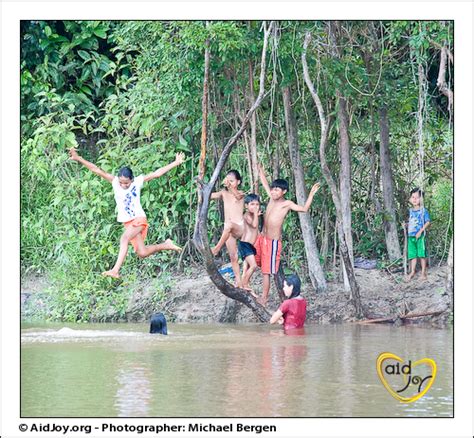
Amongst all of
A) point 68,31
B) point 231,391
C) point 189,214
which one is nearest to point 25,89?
point 68,31

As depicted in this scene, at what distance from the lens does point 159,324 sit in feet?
38.7

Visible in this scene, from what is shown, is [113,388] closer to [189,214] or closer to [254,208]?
[254,208]

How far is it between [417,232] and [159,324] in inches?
138

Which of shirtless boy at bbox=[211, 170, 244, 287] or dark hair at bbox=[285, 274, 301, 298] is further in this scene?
shirtless boy at bbox=[211, 170, 244, 287]

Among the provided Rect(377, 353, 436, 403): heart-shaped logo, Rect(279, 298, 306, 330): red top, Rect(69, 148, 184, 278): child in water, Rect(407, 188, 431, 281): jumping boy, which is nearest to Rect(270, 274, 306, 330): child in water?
Rect(279, 298, 306, 330): red top

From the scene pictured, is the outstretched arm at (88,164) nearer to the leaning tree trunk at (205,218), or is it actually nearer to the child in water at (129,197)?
the child in water at (129,197)

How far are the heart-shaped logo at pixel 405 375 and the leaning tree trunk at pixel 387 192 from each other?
3796 millimetres

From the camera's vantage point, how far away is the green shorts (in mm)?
13586

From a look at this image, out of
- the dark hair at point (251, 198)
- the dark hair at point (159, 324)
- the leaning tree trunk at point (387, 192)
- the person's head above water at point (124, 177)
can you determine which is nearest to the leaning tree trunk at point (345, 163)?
the leaning tree trunk at point (387, 192)

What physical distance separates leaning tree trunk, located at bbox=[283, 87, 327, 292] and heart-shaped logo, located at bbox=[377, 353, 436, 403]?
10.6ft

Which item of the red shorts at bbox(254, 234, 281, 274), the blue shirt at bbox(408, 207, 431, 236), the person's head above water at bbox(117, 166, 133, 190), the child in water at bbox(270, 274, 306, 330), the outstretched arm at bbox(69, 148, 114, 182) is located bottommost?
the child in water at bbox(270, 274, 306, 330)

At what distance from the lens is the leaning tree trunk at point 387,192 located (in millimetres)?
13938

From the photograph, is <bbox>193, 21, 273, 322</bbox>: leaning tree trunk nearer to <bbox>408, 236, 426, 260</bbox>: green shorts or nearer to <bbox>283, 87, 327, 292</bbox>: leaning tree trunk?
<bbox>283, 87, 327, 292</bbox>: leaning tree trunk

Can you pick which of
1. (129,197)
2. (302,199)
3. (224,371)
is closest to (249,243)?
(302,199)
